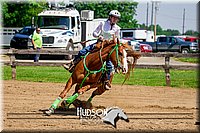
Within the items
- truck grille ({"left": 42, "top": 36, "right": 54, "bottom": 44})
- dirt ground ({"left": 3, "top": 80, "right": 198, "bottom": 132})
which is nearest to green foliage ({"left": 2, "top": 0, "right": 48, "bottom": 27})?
truck grille ({"left": 42, "top": 36, "right": 54, "bottom": 44})

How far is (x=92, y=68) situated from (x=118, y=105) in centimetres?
244

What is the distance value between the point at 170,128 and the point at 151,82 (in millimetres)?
8712

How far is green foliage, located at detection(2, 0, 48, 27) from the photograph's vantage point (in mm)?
38309

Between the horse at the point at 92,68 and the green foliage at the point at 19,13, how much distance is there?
27.0m

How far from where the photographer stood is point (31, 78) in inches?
709

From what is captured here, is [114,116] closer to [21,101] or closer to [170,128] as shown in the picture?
[170,128]

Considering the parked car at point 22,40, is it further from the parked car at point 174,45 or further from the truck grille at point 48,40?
the parked car at point 174,45

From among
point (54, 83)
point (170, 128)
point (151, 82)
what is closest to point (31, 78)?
point (54, 83)

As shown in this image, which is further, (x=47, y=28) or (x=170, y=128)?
(x=47, y=28)

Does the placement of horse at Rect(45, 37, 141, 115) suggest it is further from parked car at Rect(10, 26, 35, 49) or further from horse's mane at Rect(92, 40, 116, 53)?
parked car at Rect(10, 26, 35, 49)

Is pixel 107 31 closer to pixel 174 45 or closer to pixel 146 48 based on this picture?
pixel 146 48

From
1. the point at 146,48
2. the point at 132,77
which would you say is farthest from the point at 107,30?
the point at 146,48

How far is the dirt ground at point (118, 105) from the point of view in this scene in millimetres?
9117

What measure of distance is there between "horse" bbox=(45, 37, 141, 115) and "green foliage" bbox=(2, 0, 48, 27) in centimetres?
2699
